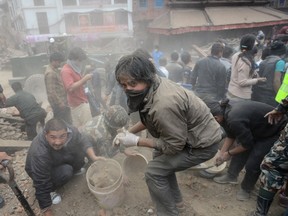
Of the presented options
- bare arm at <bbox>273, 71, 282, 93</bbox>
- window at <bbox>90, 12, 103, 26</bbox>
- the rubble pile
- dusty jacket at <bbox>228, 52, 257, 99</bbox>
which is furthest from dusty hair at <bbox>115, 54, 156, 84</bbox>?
window at <bbox>90, 12, 103, 26</bbox>

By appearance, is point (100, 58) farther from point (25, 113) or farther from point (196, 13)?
point (196, 13)

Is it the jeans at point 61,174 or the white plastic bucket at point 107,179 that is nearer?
the white plastic bucket at point 107,179

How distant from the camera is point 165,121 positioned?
1956 mm

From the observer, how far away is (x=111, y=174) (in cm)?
301

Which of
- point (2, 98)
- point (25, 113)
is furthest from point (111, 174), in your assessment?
point (2, 98)

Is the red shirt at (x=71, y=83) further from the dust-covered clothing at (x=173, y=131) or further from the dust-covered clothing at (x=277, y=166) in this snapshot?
the dust-covered clothing at (x=277, y=166)

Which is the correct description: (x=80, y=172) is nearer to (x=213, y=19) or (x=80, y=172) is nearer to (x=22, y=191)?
(x=22, y=191)

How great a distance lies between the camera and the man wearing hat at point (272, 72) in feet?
13.2

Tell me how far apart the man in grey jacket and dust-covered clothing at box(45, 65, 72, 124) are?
2519 millimetres

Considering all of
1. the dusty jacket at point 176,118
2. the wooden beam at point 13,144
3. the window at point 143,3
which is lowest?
the wooden beam at point 13,144

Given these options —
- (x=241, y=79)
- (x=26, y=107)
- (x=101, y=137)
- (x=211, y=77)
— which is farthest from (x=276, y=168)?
(x=26, y=107)

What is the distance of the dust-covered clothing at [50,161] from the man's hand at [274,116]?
2.30 meters

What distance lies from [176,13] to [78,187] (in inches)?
629

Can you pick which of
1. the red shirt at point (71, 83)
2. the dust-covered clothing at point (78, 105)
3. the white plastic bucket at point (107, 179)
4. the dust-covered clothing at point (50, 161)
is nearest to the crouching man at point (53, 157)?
the dust-covered clothing at point (50, 161)
